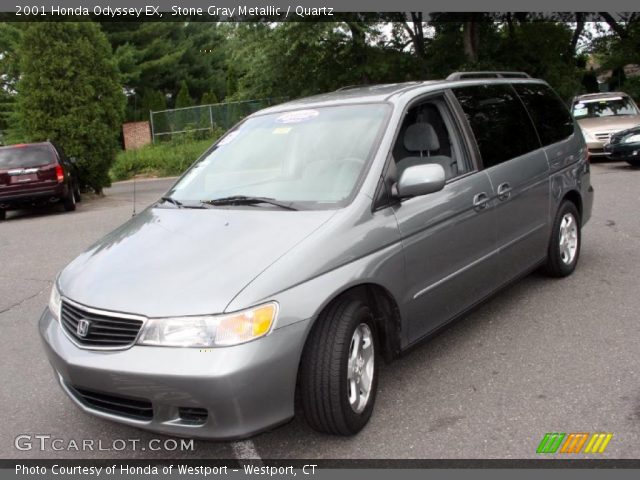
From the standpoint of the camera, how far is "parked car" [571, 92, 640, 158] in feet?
46.0

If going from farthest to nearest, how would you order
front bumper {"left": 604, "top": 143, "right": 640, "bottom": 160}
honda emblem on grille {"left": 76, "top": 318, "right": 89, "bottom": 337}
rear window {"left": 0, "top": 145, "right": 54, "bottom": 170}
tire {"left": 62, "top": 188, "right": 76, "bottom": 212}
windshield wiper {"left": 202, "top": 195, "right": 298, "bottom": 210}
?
1. tire {"left": 62, "top": 188, "right": 76, "bottom": 212}
2. rear window {"left": 0, "top": 145, "right": 54, "bottom": 170}
3. front bumper {"left": 604, "top": 143, "right": 640, "bottom": 160}
4. windshield wiper {"left": 202, "top": 195, "right": 298, "bottom": 210}
5. honda emblem on grille {"left": 76, "top": 318, "right": 89, "bottom": 337}

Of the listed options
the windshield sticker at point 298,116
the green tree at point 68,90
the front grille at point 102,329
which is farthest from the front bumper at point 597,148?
the front grille at point 102,329

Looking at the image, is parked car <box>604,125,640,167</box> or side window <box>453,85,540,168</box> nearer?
side window <box>453,85,540,168</box>

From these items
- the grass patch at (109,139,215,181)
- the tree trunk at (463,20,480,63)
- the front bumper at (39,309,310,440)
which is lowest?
the grass patch at (109,139,215,181)

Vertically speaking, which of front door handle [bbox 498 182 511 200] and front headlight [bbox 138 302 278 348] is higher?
front door handle [bbox 498 182 511 200]

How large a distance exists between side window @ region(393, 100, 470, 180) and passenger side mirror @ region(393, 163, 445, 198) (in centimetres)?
22

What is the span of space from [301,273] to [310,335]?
0.98 feet

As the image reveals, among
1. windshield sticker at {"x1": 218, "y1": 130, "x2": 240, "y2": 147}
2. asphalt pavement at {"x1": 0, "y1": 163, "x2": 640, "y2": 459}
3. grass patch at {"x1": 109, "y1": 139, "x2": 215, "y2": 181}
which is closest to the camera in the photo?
asphalt pavement at {"x1": 0, "y1": 163, "x2": 640, "y2": 459}

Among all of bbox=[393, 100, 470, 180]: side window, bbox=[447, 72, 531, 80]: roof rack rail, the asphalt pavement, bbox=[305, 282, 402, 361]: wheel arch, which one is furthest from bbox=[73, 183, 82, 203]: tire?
bbox=[305, 282, 402, 361]: wheel arch

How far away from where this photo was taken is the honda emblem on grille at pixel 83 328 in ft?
9.96

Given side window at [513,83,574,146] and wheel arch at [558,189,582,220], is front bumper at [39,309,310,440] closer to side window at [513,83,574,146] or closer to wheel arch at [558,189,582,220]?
side window at [513,83,574,146]

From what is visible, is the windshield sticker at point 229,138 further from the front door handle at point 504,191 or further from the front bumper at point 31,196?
the front bumper at point 31,196

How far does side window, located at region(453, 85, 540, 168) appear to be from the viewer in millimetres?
4559

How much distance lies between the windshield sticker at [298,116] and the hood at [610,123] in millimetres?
11556
